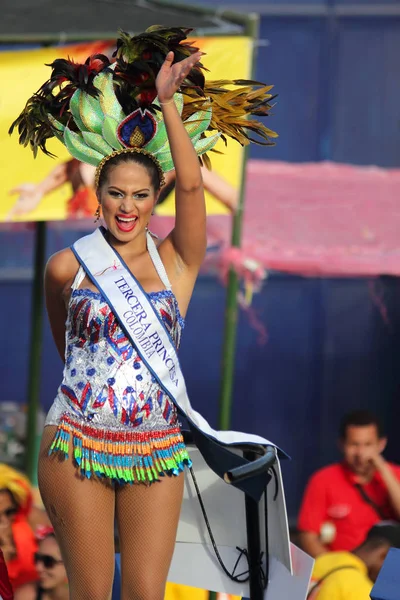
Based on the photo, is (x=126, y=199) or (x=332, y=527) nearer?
(x=126, y=199)

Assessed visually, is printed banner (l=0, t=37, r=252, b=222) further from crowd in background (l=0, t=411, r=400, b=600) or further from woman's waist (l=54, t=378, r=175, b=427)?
woman's waist (l=54, t=378, r=175, b=427)

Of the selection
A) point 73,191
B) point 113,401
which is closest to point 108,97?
point 113,401

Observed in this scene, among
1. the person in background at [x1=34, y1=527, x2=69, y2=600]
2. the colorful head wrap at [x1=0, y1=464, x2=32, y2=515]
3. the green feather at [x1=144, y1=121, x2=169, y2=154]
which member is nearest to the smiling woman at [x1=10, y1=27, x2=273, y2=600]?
the green feather at [x1=144, y1=121, x2=169, y2=154]

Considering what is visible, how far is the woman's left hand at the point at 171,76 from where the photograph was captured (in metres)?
2.79

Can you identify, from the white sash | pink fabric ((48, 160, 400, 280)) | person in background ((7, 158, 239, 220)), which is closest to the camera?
the white sash

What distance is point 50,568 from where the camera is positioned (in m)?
4.53

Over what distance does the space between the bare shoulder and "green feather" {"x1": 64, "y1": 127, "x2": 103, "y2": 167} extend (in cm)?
26

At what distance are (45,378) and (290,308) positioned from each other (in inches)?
61.8

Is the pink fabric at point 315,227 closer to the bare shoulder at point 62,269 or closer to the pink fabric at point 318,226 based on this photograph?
the pink fabric at point 318,226

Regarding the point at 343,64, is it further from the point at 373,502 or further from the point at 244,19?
the point at 373,502

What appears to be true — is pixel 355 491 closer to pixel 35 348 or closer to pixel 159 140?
pixel 35 348

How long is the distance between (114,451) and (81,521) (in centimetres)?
20

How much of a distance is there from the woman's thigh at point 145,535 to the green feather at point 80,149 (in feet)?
3.00

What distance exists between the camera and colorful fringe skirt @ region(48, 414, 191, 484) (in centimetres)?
287
